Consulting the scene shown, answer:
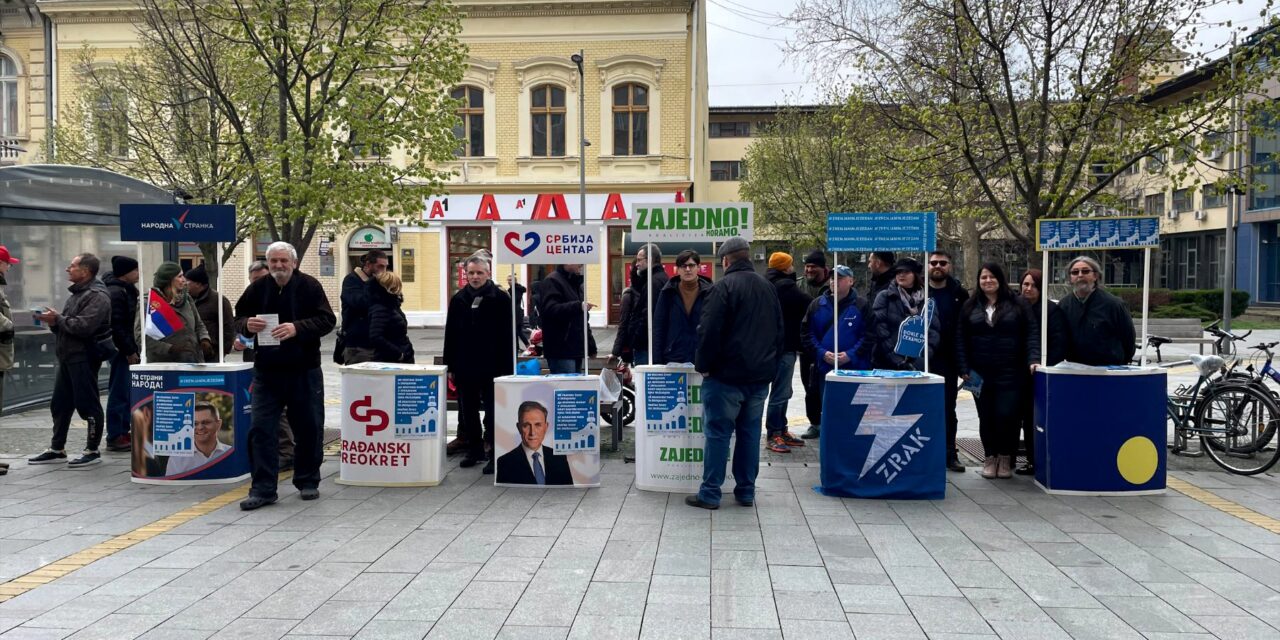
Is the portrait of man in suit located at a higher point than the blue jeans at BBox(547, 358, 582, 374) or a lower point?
lower

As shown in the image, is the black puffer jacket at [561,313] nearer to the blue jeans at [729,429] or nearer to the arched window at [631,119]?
the blue jeans at [729,429]

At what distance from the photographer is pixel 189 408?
7027mm

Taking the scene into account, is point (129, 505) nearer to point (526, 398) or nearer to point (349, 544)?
point (349, 544)

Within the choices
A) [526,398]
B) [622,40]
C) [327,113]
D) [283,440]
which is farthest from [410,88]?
[622,40]

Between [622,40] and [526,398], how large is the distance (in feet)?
79.5

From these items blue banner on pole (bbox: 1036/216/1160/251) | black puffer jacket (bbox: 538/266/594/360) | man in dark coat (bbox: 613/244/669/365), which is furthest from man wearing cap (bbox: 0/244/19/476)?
blue banner on pole (bbox: 1036/216/1160/251)

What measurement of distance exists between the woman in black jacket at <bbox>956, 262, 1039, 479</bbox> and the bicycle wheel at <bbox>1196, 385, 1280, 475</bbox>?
6.29 feet

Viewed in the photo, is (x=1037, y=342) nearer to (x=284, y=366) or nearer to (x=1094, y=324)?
(x=1094, y=324)

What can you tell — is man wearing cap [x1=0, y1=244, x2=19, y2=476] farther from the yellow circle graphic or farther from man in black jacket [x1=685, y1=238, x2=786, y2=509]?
the yellow circle graphic

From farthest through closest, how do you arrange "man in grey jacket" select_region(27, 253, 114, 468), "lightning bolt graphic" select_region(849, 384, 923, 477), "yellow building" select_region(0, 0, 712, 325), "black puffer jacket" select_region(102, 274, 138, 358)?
"yellow building" select_region(0, 0, 712, 325), "black puffer jacket" select_region(102, 274, 138, 358), "man in grey jacket" select_region(27, 253, 114, 468), "lightning bolt graphic" select_region(849, 384, 923, 477)

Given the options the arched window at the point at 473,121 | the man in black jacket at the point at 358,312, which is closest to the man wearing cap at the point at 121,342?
the man in black jacket at the point at 358,312

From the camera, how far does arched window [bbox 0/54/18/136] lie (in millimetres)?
28734

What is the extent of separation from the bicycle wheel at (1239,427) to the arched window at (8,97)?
33.2 metres

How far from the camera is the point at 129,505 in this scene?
6.59 meters
